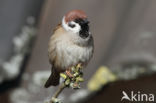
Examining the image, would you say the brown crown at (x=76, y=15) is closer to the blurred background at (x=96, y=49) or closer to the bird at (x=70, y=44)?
the bird at (x=70, y=44)

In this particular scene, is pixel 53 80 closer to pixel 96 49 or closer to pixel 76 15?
pixel 76 15

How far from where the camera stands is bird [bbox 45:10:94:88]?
55 cm

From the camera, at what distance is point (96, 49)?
201cm

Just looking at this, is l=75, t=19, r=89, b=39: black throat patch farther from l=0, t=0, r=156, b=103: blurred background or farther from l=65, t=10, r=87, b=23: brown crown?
l=0, t=0, r=156, b=103: blurred background

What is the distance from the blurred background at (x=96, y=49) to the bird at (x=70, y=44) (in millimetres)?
1138

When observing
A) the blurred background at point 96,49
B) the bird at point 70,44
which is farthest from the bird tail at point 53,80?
the blurred background at point 96,49

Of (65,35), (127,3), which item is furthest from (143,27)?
(65,35)

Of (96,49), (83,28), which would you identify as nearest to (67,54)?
(83,28)

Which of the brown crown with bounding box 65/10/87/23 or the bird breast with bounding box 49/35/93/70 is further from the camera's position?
the bird breast with bounding box 49/35/93/70

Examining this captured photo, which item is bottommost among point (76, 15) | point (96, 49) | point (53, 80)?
point (96, 49)

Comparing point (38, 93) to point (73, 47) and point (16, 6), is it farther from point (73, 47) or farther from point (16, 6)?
point (73, 47)

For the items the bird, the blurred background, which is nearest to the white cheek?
the bird

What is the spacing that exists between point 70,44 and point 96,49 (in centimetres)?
134

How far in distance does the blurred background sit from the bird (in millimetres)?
1138
